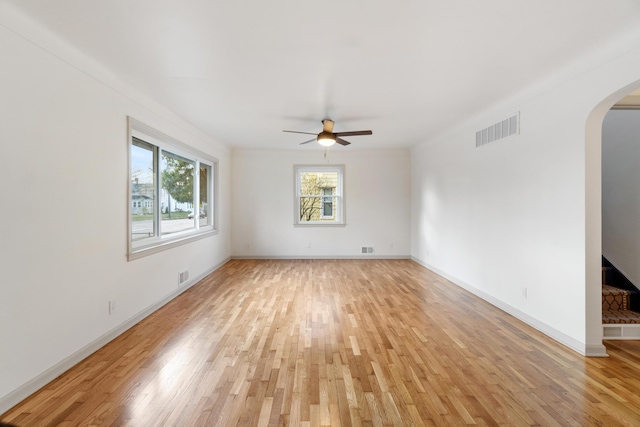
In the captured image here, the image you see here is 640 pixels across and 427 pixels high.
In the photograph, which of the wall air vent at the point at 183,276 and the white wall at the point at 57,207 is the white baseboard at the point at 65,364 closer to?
the white wall at the point at 57,207

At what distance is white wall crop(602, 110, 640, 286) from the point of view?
3.23 meters

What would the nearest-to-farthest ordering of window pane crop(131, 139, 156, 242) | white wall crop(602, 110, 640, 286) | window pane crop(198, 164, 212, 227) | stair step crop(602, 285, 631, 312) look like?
stair step crop(602, 285, 631, 312), white wall crop(602, 110, 640, 286), window pane crop(131, 139, 156, 242), window pane crop(198, 164, 212, 227)

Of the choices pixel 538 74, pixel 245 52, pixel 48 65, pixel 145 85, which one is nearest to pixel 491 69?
pixel 538 74

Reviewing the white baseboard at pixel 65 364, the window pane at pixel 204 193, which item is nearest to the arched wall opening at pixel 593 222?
the white baseboard at pixel 65 364

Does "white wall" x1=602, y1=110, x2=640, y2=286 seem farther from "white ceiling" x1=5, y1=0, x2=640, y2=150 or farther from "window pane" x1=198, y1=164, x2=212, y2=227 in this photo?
"window pane" x1=198, y1=164, x2=212, y2=227

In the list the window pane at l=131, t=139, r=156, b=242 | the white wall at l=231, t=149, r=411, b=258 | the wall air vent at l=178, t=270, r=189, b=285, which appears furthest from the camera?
the white wall at l=231, t=149, r=411, b=258

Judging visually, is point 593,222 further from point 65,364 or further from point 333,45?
point 65,364

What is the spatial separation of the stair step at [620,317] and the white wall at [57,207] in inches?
189

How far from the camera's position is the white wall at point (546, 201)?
8.27ft

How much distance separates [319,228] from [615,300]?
5.08 metres

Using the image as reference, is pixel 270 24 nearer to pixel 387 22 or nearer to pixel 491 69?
pixel 387 22

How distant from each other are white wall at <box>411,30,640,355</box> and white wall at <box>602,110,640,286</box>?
1.21 meters

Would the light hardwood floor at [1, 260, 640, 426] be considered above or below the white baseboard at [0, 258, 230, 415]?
below

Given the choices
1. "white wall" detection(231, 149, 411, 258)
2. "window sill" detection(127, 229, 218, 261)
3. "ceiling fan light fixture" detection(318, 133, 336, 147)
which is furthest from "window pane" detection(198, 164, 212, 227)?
"ceiling fan light fixture" detection(318, 133, 336, 147)
